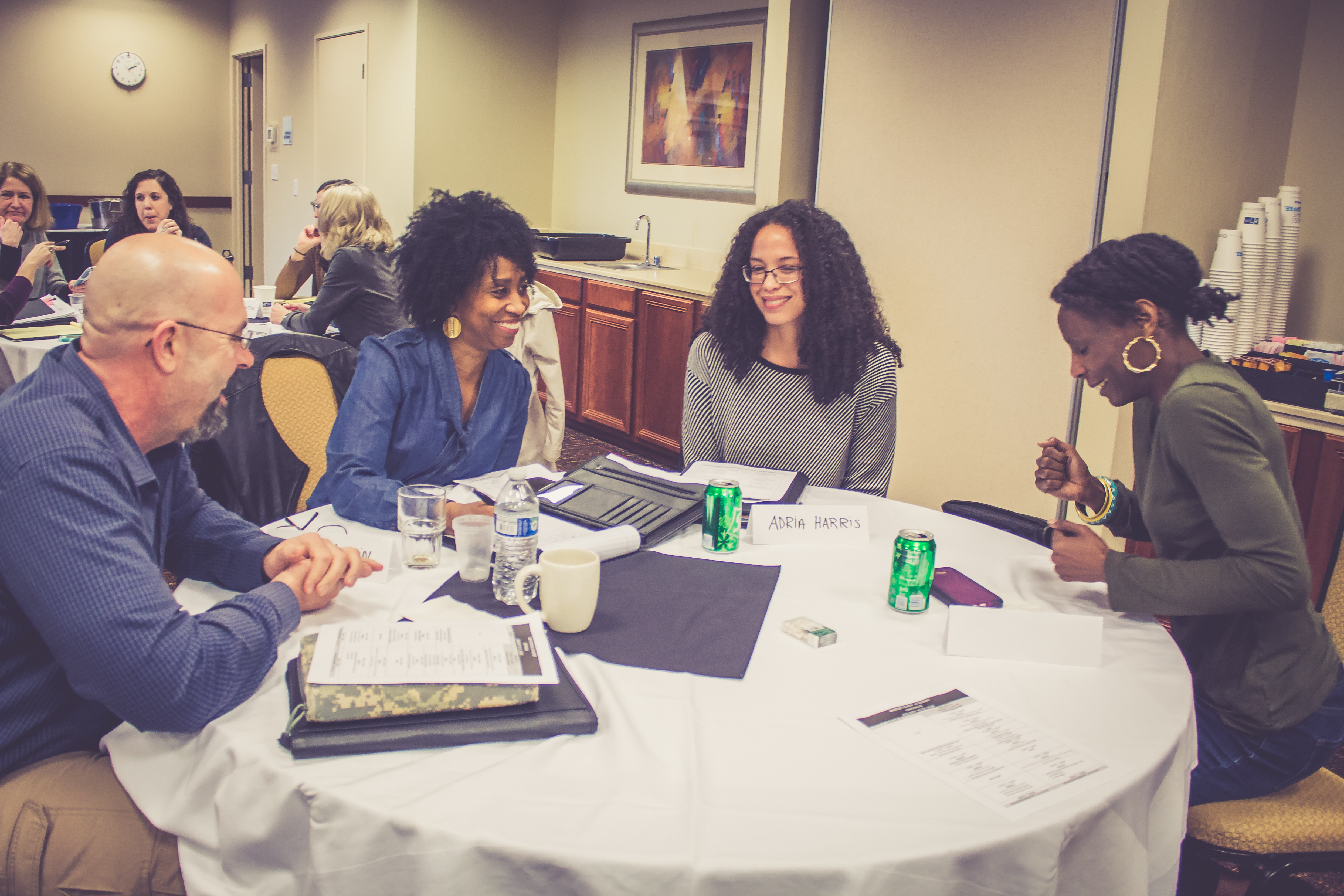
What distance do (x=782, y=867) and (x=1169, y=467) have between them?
1.00 m

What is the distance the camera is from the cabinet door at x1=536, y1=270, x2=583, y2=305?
5566mm

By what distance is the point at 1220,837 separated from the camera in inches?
56.4

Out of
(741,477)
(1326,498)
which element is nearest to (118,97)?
(741,477)

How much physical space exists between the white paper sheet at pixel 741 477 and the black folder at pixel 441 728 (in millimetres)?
848

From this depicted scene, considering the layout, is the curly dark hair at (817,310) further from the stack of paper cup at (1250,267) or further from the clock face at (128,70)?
the clock face at (128,70)

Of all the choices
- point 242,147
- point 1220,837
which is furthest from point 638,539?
point 242,147

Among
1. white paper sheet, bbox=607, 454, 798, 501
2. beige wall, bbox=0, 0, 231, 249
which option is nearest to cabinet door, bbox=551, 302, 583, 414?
white paper sheet, bbox=607, 454, 798, 501

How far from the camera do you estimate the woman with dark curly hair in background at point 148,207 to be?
4977 millimetres

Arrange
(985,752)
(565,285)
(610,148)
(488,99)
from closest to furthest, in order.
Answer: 1. (985,752)
2. (565,285)
3. (610,148)
4. (488,99)

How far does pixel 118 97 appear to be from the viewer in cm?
856

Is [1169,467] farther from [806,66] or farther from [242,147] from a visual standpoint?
[242,147]

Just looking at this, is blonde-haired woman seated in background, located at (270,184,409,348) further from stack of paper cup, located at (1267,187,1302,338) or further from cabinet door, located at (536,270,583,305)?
stack of paper cup, located at (1267,187,1302,338)

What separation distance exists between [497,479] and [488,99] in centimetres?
512

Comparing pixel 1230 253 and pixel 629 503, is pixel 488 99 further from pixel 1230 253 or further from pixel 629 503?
→ pixel 629 503
